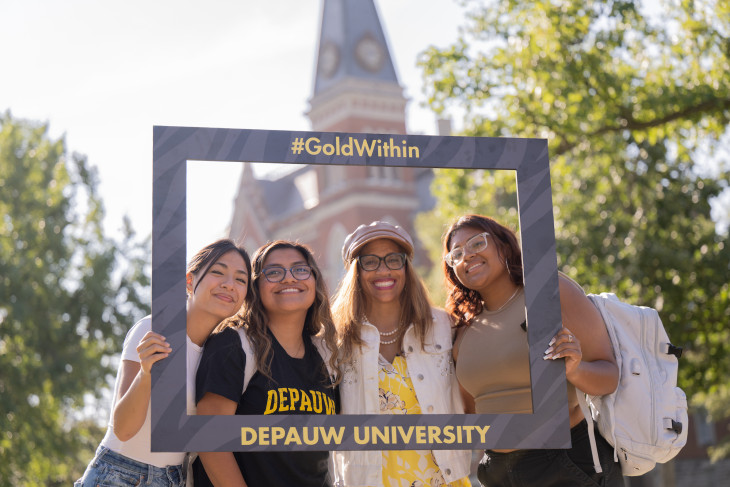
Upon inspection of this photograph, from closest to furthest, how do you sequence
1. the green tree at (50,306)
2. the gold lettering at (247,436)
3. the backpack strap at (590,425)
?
the gold lettering at (247,436), the backpack strap at (590,425), the green tree at (50,306)

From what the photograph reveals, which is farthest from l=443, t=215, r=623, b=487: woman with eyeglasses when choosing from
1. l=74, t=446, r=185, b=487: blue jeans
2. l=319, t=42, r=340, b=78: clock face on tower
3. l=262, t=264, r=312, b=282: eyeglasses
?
l=319, t=42, r=340, b=78: clock face on tower

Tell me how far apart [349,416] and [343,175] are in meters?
34.9

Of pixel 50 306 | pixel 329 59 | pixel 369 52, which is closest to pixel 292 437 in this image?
pixel 50 306

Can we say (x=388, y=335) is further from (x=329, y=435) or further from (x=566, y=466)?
(x=566, y=466)

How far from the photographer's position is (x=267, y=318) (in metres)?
4.00

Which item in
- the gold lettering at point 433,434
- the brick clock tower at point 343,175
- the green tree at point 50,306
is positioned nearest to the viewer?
the gold lettering at point 433,434

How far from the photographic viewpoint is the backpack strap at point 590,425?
4.00 metres

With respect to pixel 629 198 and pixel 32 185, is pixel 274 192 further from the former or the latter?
pixel 629 198

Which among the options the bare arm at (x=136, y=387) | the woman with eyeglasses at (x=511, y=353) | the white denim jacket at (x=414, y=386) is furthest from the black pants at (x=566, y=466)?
the bare arm at (x=136, y=387)

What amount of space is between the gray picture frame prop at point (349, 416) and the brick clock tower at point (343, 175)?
31.4m

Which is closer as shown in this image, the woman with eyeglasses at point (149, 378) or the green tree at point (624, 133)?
the woman with eyeglasses at point (149, 378)

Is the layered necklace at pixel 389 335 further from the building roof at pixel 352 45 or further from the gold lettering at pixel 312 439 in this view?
the building roof at pixel 352 45

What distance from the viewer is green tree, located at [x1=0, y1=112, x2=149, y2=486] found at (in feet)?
61.5

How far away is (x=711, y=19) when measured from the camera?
37.2ft
